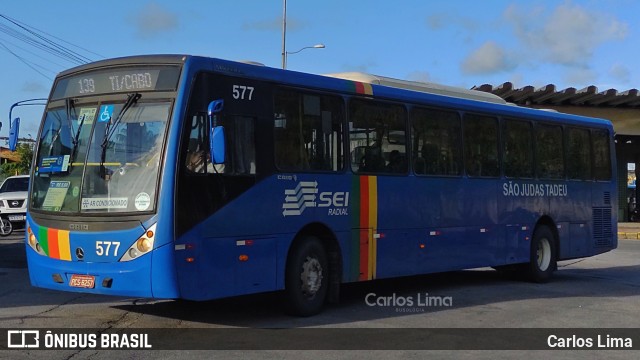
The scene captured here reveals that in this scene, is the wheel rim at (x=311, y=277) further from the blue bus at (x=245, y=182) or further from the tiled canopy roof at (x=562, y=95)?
the tiled canopy roof at (x=562, y=95)

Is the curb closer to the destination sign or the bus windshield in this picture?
the destination sign

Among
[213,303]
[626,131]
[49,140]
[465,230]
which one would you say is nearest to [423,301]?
[465,230]

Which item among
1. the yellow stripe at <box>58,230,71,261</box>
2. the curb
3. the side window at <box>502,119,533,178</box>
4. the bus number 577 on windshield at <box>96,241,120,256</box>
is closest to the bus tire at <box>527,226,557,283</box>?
the side window at <box>502,119,533,178</box>

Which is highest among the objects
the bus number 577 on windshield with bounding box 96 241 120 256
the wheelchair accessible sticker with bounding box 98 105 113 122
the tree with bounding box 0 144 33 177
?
the tree with bounding box 0 144 33 177

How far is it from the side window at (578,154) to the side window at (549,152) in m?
0.32

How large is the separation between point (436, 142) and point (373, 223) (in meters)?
2.15

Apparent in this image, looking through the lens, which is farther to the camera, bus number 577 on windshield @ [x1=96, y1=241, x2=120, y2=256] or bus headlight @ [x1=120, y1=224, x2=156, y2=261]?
bus number 577 on windshield @ [x1=96, y1=241, x2=120, y2=256]

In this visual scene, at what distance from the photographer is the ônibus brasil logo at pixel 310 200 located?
9.28 m

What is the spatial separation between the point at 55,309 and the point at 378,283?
5.90 metres

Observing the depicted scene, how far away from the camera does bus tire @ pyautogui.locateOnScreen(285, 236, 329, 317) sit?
9312 millimetres

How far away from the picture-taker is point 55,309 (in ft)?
32.1

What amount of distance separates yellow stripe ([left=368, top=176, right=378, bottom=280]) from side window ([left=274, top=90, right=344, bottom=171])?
76 cm

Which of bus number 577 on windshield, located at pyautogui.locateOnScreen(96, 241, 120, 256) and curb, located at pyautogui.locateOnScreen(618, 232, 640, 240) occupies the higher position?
curb, located at pyautogui.locateOnScreen(618, 232, 640, 240)

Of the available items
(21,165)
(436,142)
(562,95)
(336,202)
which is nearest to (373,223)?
(336,202)
